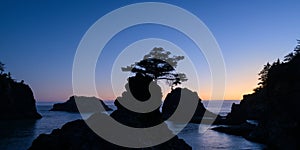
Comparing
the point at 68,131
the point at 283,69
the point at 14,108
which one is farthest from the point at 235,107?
the point at 14,108

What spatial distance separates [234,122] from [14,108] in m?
87.3

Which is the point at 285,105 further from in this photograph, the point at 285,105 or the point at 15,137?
the point at 15,137

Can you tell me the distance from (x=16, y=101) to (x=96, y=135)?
10393 centimetres

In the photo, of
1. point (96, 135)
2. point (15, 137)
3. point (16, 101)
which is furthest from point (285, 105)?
point (16, 101)

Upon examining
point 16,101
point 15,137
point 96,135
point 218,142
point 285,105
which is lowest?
point 15,137

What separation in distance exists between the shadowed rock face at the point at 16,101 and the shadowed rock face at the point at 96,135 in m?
93.2

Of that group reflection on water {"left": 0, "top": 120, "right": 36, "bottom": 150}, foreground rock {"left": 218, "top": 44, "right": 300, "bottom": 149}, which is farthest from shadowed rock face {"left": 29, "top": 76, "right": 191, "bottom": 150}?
reflection on water {"left": 0, "top": 120, "right": 36, "bottom": 150}

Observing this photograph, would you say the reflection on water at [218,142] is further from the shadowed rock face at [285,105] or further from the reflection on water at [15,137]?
the reflection on water at [15,137]

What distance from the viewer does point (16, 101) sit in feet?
357

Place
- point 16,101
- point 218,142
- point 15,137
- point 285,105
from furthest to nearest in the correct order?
point 16,101 → point 15,137 → point 218,142 → point 285,105

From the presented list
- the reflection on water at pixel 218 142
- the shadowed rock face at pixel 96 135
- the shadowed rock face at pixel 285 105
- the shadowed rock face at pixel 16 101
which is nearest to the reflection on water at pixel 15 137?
the shadowed rock face at pixel 96 135

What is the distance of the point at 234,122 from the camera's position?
269 feet

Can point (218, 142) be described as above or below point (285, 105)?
below

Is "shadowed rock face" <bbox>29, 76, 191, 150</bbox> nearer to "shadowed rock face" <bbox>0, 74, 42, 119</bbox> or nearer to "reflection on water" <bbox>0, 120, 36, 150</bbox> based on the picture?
"reflection on water" <bbox>0, 120, 36, 150</bbox>
